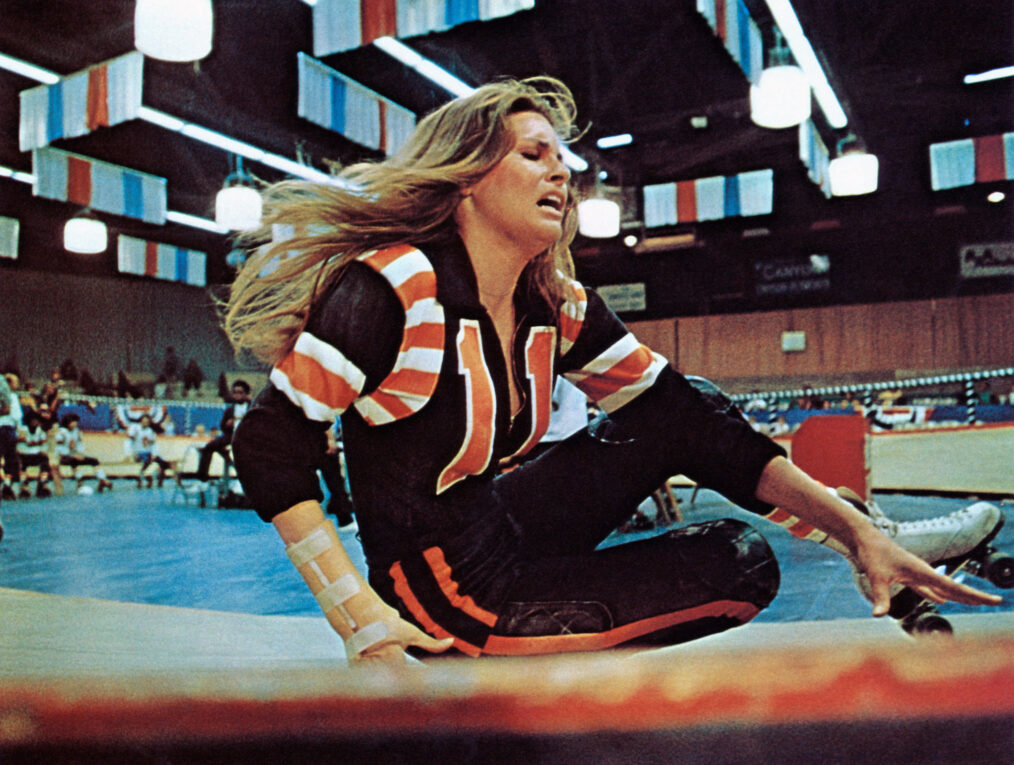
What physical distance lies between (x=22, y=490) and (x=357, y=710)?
26.2ft

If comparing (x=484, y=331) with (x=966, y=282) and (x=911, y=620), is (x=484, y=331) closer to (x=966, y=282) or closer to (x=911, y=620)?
(x=911, y=620)

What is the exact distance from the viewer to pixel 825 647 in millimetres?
208

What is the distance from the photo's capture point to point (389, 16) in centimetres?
432

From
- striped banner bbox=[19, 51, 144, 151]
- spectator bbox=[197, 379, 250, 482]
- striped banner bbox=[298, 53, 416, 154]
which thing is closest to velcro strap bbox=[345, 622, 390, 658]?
spectator bbox=[197, 379, 250, 482]

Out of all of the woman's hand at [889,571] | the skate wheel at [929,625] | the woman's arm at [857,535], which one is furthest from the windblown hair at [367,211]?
the skate wheel at [929,625]

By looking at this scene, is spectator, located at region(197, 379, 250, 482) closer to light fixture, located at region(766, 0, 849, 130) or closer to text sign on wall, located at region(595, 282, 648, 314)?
Result: light fixture, located at region(766, 0, 849, 130)

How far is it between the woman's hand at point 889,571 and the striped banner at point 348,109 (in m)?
5.26

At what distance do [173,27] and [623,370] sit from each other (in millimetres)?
2903

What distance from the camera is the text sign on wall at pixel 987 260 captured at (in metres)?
11.3

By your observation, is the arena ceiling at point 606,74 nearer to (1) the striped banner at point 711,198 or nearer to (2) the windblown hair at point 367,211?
(1) the striped banner at point 711,198

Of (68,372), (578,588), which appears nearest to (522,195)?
(578,588)

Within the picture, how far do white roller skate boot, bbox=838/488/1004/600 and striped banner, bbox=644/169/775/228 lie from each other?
25.3ft

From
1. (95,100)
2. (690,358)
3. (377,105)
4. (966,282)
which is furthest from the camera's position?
(690,358)

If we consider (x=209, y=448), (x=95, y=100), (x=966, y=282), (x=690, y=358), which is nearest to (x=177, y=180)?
(x=95, y=100)
